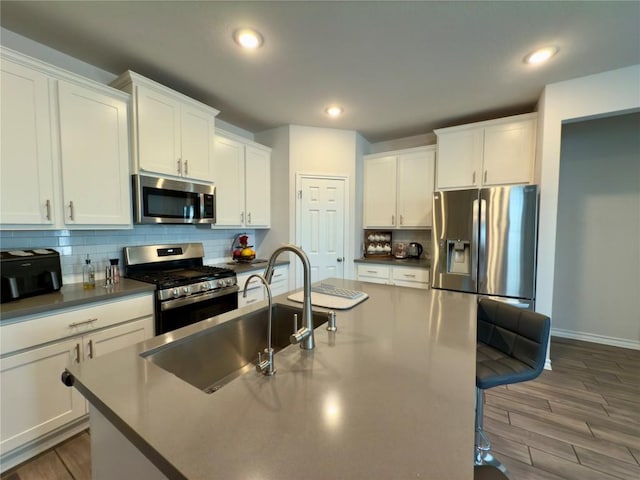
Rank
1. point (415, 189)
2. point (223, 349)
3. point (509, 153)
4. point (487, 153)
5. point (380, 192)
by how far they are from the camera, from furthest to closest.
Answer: point (380, 192), point (415, 189), point (487, 153), point (509, 153), point (223, 349)

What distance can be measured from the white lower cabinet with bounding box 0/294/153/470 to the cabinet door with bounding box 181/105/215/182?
127 cm

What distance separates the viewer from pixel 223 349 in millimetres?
1253

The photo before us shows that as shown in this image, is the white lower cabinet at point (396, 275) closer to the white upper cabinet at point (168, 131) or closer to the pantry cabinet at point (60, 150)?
the white upper cabinet at point (168, 131)

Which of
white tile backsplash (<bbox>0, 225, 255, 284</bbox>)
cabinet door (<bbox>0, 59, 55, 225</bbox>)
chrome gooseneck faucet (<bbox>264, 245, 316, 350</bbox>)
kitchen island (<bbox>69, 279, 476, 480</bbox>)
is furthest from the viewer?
white tile backsplash (<bbox>0, 225, 255, 284</bbox>)

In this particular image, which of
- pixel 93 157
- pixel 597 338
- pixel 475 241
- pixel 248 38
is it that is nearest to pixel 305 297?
pixel 248 38

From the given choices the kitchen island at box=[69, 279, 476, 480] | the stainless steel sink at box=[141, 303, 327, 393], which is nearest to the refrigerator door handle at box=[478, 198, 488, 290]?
the kitchen island at box=[69, 279, 476, 480]

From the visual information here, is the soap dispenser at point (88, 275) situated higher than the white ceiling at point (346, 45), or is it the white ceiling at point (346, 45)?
the white ceiling at point (346, 45)

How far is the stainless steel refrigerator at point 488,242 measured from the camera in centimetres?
253

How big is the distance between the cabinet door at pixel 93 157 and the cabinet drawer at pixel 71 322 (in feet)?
1.98

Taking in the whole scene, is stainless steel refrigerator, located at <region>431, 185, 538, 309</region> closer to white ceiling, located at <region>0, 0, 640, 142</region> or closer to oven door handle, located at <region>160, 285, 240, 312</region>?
white ceiling, located at <region>0, 0, 640, 142</region>

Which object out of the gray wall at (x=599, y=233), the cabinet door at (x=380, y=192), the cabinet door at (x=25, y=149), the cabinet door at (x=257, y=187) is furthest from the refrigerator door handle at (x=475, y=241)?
the cabinet door at (x=25, y=149)

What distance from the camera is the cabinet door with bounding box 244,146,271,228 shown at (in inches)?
126

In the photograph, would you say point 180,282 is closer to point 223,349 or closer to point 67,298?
point 67,298

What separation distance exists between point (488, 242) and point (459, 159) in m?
1.04
